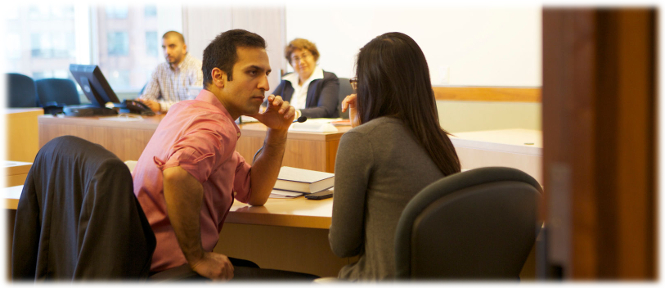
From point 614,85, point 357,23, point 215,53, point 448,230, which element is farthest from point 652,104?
point 357,23

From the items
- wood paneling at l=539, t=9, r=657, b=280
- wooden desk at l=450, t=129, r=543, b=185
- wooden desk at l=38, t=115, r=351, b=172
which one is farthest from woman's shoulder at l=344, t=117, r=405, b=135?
wooden desk at l=38, t=115, r=351, b=172

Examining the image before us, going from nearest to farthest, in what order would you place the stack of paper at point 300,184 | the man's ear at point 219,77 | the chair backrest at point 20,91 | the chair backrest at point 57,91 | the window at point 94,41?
1. the man's ear at point 219,77
2. the stack of paper at point 300,184
3. the chair backrest at point 20,91
4. the chair backrest at point 57,91
5. the window at point 94,41

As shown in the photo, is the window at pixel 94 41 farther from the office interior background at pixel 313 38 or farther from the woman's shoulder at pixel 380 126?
the woman's shoulder at pixel 380 126

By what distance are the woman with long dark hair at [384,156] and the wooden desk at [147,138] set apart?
133cm

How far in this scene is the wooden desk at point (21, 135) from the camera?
354 cm

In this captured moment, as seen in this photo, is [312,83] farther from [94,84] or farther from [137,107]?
[94,84]

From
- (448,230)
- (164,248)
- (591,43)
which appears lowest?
(164,248)

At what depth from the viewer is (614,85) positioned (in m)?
0.19

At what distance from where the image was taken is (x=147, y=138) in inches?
113

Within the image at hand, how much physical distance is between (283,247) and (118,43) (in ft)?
15.4

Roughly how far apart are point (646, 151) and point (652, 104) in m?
0.02

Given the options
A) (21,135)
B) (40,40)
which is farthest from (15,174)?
(40,40)

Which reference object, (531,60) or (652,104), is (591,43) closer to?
(652,104)

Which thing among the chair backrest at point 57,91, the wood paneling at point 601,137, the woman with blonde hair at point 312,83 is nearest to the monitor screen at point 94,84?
the woman with blonde hair at point 312,83
